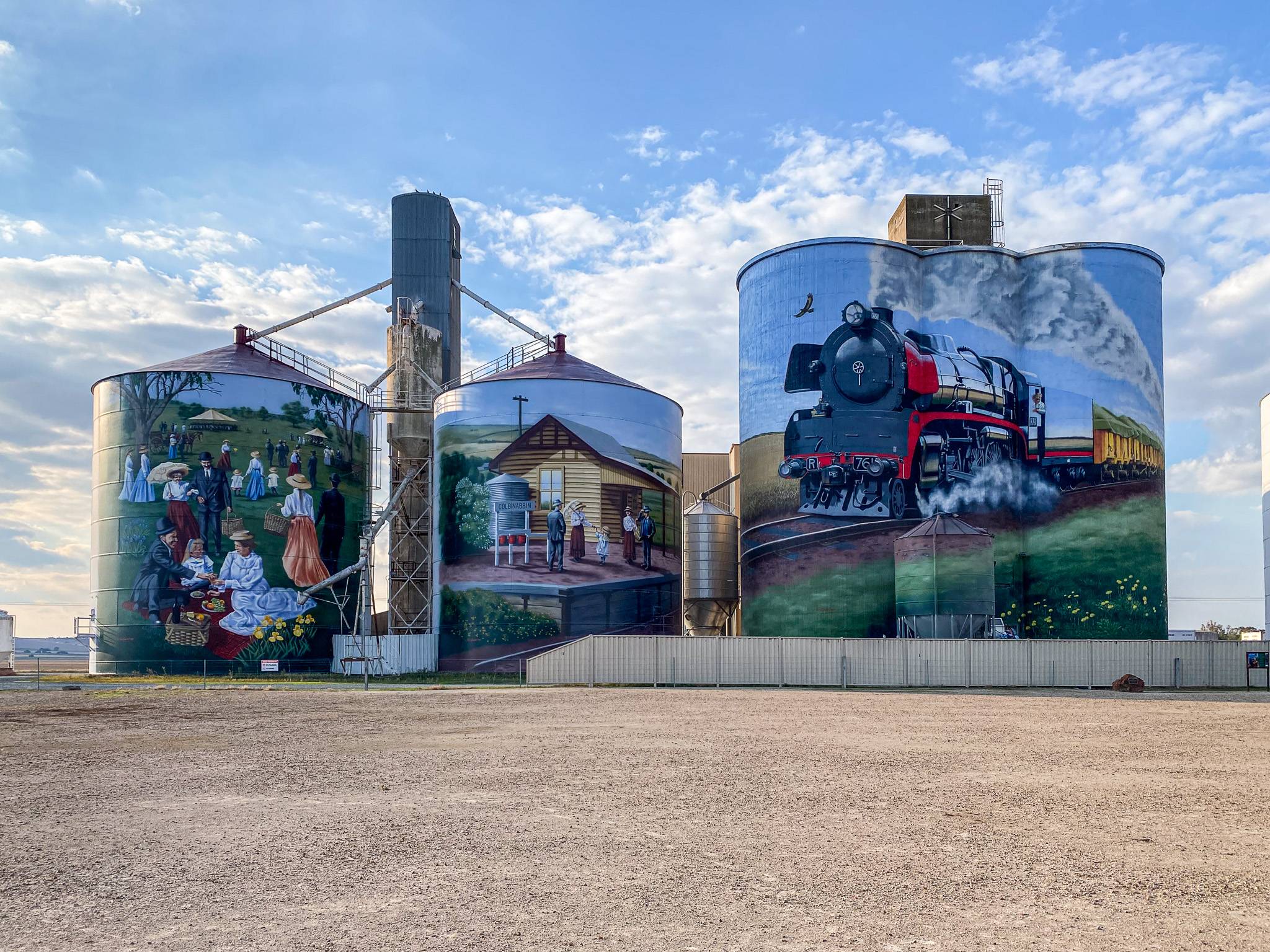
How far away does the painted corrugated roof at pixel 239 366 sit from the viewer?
51.9 meters

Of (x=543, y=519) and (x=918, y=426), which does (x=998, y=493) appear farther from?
(x=543, y=519)

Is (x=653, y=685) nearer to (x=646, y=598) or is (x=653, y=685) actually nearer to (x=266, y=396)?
(x=646, y=598)

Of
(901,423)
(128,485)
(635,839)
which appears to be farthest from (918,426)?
(635,839)

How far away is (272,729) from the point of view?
22812 mm

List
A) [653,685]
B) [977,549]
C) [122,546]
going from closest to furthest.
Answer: [653,685] < [977,549] < [122,546]

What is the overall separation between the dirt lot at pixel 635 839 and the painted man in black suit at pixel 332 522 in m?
31.5

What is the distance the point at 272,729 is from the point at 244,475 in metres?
31.0

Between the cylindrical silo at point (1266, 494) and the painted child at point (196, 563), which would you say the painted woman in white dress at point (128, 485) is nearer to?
the painted child at point (196, 563)

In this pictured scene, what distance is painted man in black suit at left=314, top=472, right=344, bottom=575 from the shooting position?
53812mm

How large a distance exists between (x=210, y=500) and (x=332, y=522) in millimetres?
6315

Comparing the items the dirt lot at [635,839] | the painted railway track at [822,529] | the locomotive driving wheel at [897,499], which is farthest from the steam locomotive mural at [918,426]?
the dirt lot at [635,839]

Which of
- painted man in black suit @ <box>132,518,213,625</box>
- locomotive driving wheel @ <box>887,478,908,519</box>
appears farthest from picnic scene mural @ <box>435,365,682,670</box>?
painted man in black suit @ <box>132,518,213,625</box>

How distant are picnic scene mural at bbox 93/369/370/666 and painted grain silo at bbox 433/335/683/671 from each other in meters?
7.12

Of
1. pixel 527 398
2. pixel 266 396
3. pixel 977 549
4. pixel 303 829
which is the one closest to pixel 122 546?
pixel 266 396
